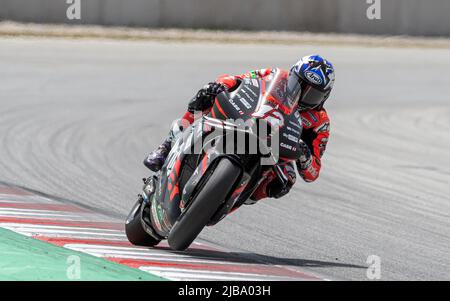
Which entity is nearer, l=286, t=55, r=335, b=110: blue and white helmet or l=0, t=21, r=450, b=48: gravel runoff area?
l=286, t=55, r=335, b=110: blue and white helmet

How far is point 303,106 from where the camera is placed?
7156 millimetres

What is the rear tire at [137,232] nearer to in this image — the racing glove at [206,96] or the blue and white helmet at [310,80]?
the racing glove at [206,96]

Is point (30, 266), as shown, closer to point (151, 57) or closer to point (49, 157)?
point (49, 157)

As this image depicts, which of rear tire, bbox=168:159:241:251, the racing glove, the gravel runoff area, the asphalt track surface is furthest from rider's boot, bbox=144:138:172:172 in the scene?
the gravel runoff area

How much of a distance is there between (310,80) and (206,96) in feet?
2.40

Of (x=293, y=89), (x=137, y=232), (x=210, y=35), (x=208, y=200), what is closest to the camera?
(x=208, y=200)

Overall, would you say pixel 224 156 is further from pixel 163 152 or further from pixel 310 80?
pixel 163 152

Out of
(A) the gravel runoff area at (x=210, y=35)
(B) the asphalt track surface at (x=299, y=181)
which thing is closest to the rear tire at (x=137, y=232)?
(B) the asphalt track surface at (x=299, y=181)

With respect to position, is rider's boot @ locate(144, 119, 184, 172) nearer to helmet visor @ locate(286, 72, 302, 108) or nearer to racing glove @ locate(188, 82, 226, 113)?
racing glove @ locate(188, 82, 226, 113)

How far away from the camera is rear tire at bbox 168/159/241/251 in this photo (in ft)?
20.9

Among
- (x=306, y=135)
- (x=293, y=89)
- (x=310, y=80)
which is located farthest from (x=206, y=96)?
(x=306, y=135)

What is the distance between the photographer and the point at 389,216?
10.1 meters

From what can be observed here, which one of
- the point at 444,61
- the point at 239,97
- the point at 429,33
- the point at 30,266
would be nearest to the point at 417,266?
the point at 239,97

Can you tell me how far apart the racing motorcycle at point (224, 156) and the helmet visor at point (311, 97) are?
204 millimetres
